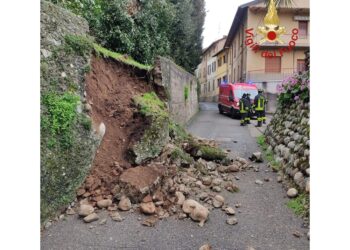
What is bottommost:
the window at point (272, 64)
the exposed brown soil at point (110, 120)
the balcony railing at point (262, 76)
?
the exposed brown soil at point (110, 120)

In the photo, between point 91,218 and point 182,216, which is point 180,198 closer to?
point 182,216

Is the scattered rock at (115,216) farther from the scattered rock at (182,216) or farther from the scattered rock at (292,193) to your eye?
the scattered rock at (292,193)

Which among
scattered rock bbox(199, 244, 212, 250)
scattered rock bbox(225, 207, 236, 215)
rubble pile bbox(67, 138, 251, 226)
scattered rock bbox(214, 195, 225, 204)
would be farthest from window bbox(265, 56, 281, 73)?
scattered rock bbox(199, 244, 212, 250)

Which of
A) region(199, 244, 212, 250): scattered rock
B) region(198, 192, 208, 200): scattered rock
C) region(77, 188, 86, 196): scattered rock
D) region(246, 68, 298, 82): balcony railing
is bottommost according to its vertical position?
region(199, 244, 212, 250): scattered rock

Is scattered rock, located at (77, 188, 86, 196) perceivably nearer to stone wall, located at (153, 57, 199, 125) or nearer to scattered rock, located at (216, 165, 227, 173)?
scattered rock, located at (216, 165, 227, 173)

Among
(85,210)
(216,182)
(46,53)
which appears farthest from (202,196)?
(46,53)

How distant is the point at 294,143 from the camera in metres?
4.88

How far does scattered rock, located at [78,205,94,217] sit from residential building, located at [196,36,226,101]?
76.3 ft

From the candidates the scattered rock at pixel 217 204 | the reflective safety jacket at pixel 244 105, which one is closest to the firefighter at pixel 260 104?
the reflective safety jacket at pixel 244 105

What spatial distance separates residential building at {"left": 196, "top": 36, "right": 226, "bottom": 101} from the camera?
27016 mm

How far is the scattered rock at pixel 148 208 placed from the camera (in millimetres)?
3256

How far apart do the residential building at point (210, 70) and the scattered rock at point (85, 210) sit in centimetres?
2326

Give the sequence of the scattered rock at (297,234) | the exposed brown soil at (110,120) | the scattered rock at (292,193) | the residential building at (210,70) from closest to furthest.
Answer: the scattered rock at (297,234)
the exposed brown soil at (110,120)
the scattered rock at (292,193)
the residential building at (210,70)

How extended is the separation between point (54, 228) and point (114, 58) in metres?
3.43
